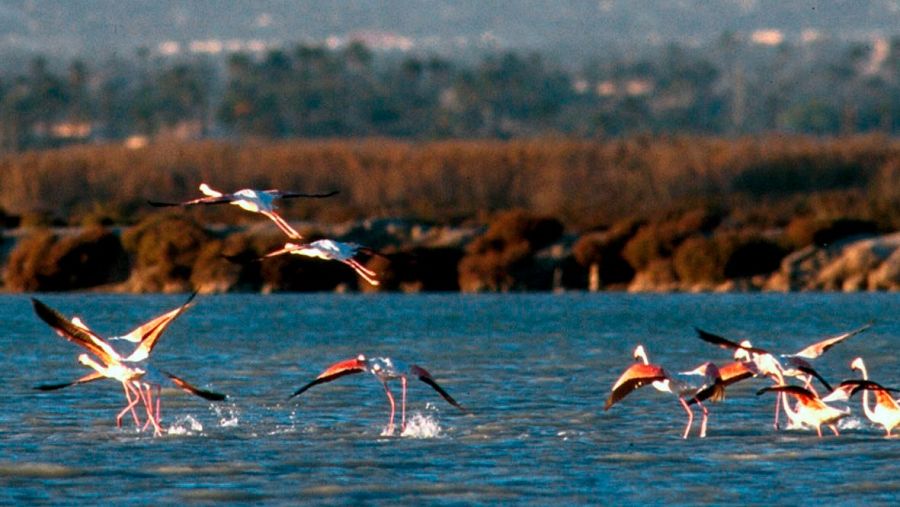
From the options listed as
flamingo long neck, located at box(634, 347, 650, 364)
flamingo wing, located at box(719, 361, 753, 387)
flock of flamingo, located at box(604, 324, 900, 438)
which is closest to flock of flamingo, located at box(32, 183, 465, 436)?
flock of flamingo, located at box(604, 324, 900, 438)

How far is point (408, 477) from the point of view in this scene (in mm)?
17328

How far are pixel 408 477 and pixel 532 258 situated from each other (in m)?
36.2

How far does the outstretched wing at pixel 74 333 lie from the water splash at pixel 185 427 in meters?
1.37

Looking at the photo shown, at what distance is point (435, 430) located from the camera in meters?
20.5

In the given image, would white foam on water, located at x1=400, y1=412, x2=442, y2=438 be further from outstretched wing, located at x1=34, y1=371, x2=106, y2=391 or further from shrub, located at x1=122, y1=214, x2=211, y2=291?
shrub, located at x1=122, y1=214, x2=211, y2=291

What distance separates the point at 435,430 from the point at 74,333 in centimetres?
380

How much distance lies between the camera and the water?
54.9 ft

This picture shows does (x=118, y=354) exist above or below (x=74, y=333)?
below

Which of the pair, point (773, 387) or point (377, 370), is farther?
point (377, 370)

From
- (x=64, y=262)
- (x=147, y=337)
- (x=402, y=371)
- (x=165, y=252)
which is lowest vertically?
(x=402, y=371)

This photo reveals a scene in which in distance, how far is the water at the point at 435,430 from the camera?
659 inches

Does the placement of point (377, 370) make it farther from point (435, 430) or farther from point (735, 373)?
point (735, 373)

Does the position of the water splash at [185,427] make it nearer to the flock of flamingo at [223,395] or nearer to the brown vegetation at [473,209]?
the flock of flamingo at [223,395]

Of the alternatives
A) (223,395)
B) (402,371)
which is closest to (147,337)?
(223,395)
